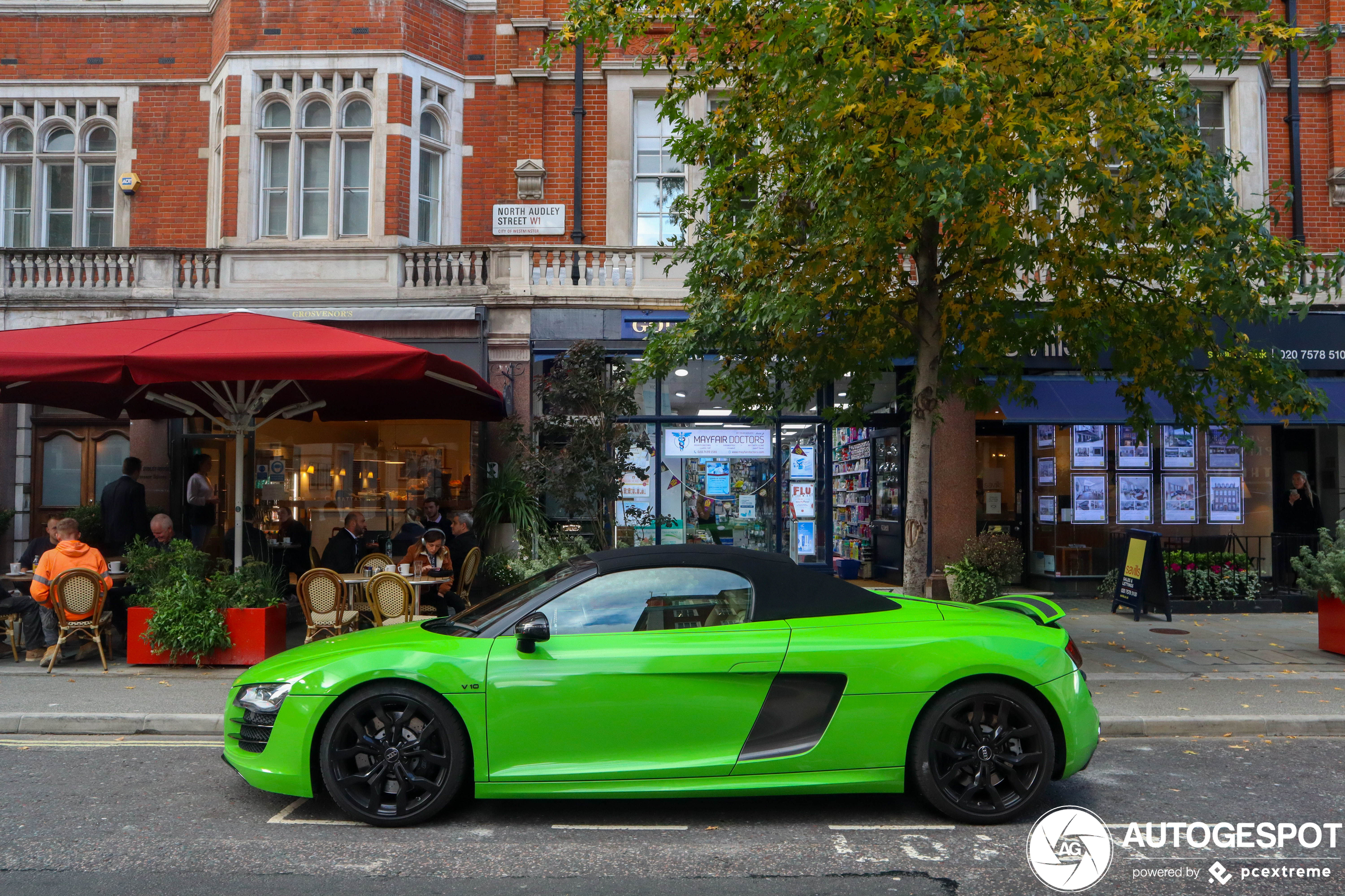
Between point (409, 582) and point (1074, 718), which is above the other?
point (409, 582)

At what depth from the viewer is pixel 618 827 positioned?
4711 mm

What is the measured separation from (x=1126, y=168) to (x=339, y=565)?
862cm

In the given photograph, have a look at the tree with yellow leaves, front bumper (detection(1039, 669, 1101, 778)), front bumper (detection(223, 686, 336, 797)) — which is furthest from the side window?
the tree with yellow leaves

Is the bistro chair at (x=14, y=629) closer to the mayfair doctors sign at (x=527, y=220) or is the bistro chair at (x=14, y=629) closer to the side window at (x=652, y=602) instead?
the side window at (x=652, y=602)

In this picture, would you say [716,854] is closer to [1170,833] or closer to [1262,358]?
[1170,833]

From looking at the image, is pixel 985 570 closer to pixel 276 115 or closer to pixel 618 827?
pixel 618 827

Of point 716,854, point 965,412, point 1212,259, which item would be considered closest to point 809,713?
point 716,854

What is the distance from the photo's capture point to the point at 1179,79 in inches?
331

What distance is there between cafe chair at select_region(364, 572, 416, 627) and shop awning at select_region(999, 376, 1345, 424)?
8.32 metres

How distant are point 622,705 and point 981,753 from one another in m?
1.81

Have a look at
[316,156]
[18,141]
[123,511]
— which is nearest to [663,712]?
[123,511]

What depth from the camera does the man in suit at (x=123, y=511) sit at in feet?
38.1

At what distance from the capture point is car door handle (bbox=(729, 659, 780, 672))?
4.66 metres

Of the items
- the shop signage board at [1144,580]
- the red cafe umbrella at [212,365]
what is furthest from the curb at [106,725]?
the shop signage board at [1144,580]
